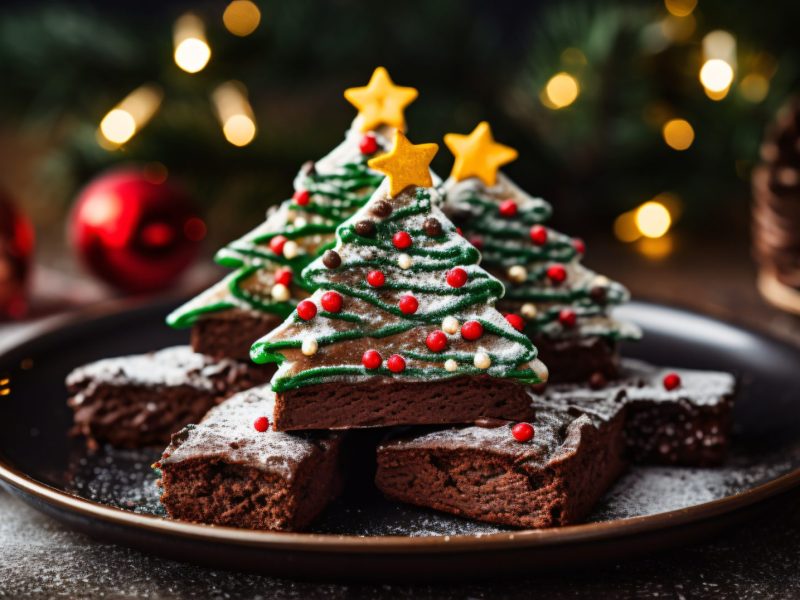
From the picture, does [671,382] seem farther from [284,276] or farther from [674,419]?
[284,276]

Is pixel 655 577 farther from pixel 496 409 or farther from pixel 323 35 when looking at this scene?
pixel 323 35

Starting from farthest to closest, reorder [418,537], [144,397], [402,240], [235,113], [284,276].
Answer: [235,113]
[144,397]
[284,276]
[402,240]
[418,537]

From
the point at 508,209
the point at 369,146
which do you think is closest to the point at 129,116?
the point at 369,146

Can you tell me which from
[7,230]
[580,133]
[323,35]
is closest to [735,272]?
[580,133]

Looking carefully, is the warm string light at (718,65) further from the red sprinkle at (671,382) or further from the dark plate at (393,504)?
the red sprinkle at (671,382)

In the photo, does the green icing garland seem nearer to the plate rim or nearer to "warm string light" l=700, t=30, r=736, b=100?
the plate rim

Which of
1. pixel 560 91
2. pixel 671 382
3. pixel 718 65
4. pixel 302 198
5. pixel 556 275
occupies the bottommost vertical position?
pixel 671 382

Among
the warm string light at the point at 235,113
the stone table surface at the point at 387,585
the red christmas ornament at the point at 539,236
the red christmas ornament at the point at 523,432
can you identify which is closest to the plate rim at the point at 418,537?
the stone table surface at the point at 387,585
